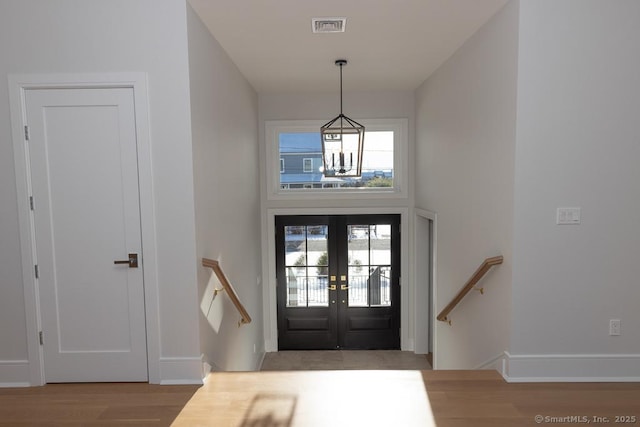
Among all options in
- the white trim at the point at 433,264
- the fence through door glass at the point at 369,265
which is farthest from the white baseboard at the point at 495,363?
the fence through door glass at the point at 369,265

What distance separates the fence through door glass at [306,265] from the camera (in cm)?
598

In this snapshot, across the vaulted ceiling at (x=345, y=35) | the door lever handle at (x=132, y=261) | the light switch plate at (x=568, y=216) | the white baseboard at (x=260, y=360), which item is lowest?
the white baseboard at (x=260, y=360)

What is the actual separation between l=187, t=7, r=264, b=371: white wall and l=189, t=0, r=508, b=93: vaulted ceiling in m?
0.20

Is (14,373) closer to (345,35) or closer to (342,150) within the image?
(342,150)

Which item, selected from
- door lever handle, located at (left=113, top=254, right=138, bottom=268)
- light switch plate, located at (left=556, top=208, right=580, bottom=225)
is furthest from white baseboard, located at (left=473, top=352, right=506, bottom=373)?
door lever handle, located at (left=113, top=254, right=138, bottom=268)

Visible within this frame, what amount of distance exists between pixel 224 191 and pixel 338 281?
9.55 feet

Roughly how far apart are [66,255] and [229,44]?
213 cm

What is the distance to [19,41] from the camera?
2.66 meters

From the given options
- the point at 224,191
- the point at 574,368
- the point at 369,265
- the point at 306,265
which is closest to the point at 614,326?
the point at 574,368

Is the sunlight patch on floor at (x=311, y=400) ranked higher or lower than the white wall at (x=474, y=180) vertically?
lower

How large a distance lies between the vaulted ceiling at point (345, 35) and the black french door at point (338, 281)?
2.10 m

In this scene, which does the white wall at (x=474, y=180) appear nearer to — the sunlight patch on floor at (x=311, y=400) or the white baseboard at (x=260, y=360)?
the sunlight patch on floor at (x=311, y=400)

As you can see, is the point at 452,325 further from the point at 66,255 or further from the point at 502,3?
the point at 66,255

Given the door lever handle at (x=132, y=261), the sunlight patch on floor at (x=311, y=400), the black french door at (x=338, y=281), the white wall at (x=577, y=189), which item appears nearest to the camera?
the sunlight patch on floor at (x=311, y=400)
